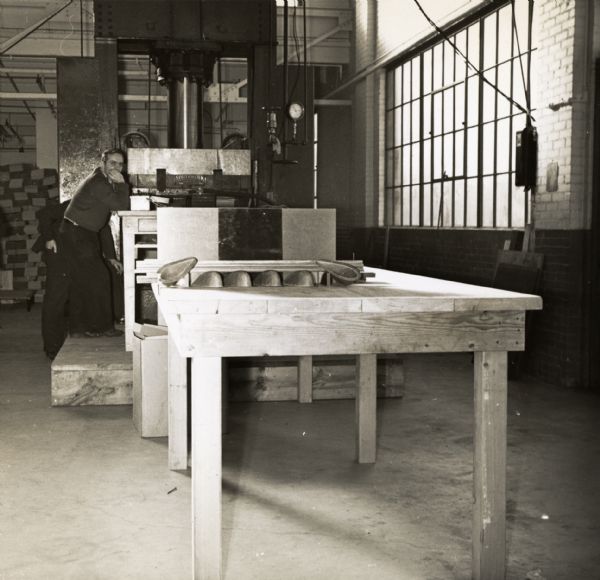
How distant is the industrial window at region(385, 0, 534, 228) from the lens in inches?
284

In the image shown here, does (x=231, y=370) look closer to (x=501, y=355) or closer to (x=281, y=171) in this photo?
(x=501, y=355)

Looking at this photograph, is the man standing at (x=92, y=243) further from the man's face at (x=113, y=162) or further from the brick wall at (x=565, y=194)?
the brick wall at (x=565, y=194)

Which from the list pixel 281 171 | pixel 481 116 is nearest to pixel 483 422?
pixel 481 116

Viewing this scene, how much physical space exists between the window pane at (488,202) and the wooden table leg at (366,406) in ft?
13.6

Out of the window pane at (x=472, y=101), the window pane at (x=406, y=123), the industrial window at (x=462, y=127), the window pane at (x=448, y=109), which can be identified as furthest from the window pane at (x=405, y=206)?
the window pane at (x=472, y=101)

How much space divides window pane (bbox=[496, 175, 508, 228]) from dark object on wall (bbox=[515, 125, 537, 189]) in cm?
89

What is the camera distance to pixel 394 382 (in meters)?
5.58

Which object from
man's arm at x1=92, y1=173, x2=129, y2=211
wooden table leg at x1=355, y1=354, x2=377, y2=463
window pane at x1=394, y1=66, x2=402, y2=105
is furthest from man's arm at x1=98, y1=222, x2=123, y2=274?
window pane at x1=394, y1=66, x2=402, y2=105

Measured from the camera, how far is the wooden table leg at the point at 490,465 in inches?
101

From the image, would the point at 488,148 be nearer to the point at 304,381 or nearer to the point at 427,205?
the point at 427,205

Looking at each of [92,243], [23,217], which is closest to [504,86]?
[92,243]

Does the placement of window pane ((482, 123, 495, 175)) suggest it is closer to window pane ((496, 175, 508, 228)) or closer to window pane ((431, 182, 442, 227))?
window pane ((496, 175, 508, 228))

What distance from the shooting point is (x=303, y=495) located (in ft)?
11.5

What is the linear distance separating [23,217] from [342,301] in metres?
11.9
